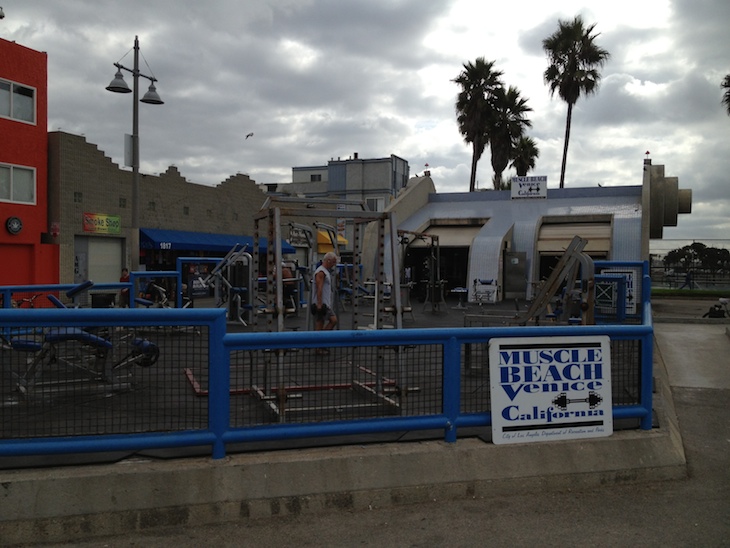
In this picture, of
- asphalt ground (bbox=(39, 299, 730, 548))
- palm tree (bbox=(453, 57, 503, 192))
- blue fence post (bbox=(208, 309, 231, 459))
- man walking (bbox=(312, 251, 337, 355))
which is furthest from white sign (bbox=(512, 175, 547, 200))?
blue fence post (bbox=(208, 309, 231, 459))

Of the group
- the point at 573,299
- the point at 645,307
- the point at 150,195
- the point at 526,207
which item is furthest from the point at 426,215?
the point at 645,307

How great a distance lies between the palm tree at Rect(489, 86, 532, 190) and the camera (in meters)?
38.8

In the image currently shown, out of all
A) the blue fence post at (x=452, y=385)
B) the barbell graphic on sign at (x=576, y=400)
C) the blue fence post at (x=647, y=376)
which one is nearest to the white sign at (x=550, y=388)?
the barbell graphic on sign at (x=576, y=400)

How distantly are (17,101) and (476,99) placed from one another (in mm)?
24740

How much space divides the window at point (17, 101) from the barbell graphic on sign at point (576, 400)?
980 inches

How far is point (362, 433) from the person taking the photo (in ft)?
16.1

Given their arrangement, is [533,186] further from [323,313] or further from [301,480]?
[301,480]

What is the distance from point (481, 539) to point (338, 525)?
964 mm

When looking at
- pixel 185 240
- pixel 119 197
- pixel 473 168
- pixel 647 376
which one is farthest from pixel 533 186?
pixel 647 376

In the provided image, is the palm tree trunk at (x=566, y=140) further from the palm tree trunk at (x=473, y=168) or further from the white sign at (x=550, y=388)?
the white sign at (x=550, y=388)

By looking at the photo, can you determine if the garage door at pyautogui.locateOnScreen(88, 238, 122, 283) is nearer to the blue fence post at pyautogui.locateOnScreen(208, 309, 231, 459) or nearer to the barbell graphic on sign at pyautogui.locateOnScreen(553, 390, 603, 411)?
the blue fence post at pyautogui.locateOnScreen(208, 309, 231, 459)

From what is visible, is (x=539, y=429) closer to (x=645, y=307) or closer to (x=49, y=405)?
(x=49, y=405)

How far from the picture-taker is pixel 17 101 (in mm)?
24234

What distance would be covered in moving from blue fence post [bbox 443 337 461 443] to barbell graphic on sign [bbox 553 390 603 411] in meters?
0.86
